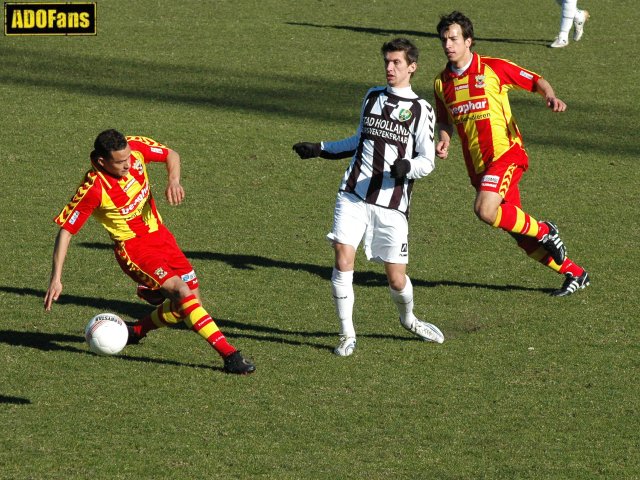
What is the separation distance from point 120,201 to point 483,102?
3368 mm

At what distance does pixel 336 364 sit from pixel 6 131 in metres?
8.08

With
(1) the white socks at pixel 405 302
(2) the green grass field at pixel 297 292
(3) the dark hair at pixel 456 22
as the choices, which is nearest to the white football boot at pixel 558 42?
(2) the green grass field at pixel 297 292

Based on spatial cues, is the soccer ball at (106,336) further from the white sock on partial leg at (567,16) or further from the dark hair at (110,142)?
the white sock on partial leg at (567,16)

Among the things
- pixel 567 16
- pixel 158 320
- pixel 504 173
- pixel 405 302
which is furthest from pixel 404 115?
pixel 567 16

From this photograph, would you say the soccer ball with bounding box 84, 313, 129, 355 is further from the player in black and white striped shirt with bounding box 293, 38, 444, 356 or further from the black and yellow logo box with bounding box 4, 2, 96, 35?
the black and yellow logo box with bounding box 4, 2, 96, 35

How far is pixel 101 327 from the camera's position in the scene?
28.9ft

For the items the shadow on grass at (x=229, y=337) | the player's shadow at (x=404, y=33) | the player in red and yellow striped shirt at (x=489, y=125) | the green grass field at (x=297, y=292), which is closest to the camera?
the green grass field at (x=297, y=292)

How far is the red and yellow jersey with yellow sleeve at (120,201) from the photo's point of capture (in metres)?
8.68

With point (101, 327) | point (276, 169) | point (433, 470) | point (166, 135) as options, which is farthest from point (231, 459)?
point (166, 135)

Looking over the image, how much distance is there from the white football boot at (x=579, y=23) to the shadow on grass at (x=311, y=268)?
A: 1063 centimetres

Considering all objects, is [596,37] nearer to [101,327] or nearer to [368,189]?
[368,189]

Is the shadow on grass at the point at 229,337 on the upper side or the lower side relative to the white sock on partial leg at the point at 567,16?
lower

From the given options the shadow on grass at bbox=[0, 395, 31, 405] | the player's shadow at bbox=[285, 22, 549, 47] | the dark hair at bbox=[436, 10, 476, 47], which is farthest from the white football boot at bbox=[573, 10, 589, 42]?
the shadow on grass at bbox=[0, 395, 31, 405]

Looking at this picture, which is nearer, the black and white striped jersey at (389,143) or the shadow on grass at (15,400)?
the shadow on grass at (15,400)
